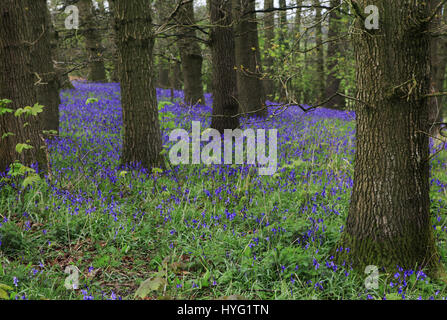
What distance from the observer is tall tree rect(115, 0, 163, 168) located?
623cm

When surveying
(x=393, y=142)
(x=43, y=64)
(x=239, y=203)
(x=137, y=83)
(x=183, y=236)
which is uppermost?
(x=43, y=64)

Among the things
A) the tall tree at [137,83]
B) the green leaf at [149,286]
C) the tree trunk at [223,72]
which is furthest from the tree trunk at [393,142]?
the tree trunk at [223,72]

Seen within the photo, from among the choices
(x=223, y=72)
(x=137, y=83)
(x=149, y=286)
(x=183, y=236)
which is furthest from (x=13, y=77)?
(x=223, y=72)

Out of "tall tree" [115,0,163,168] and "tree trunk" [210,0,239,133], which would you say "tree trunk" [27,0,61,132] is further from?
"tree trunk" [210,0,239,133]

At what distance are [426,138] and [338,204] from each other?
1.86 metres

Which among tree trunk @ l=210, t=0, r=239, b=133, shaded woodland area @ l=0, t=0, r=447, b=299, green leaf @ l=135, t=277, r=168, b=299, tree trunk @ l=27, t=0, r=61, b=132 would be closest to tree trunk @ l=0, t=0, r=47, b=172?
shaded woodland area @ l=0, t=0, r=447, b=299

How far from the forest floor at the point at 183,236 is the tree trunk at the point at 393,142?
0.29 metres

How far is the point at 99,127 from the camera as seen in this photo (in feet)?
32.7

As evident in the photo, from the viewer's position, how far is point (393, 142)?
3230 millimetres

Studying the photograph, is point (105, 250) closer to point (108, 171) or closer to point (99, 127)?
point (108, 171)

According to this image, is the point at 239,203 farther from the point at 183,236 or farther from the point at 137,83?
the point at 137,83

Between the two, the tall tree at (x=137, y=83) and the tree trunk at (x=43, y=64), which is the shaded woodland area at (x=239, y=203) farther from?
the tree trunk at (x=43, y=64)

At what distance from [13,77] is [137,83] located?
1.91m
